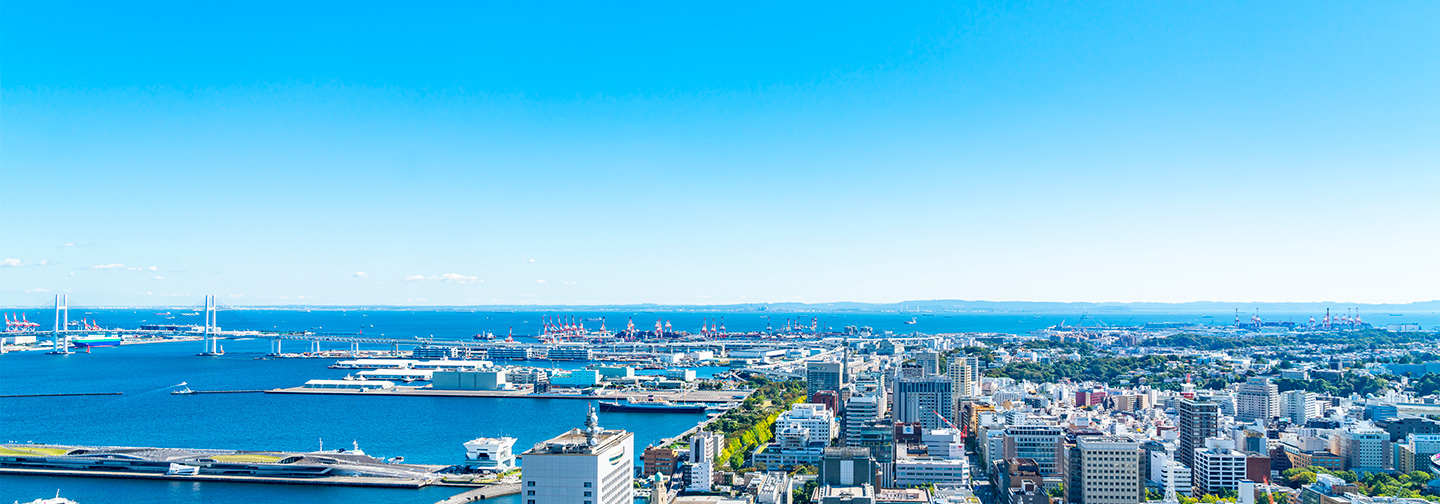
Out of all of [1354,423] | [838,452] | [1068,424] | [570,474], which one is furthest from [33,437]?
[1354,423]

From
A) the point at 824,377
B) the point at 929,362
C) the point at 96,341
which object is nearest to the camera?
the point at 824,377

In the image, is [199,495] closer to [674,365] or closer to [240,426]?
[240,426]

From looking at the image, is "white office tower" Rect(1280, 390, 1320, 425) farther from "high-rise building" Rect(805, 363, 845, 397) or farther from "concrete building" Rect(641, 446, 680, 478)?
"concrete building" Rect(641, 446, 680, 478)

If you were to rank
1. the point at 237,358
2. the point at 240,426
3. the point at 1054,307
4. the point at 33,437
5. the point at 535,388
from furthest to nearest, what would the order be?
the point at 1054,307 < the point at 237,358 < the point at 535,388 < the point at 240,426 < the point at 33,437

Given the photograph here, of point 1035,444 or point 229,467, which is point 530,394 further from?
point 1035,444

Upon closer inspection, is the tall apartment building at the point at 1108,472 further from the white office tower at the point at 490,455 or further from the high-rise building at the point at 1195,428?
the white office tower at the point at 490,455

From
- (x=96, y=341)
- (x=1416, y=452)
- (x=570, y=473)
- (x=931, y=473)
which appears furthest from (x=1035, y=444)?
(x=96, y=341)

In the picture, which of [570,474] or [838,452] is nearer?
[570,474]
